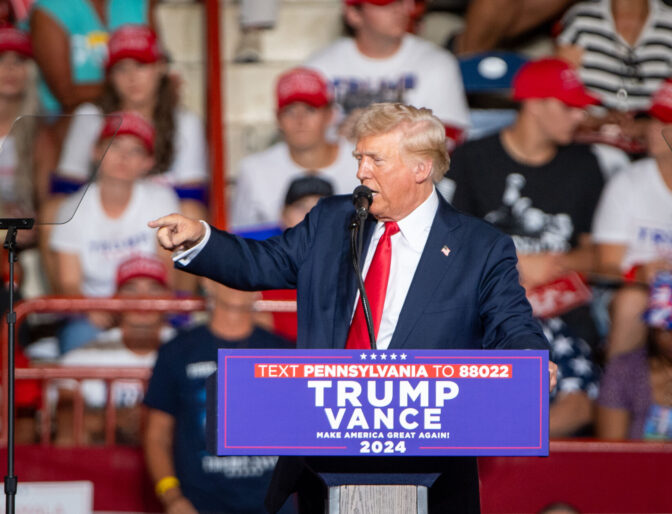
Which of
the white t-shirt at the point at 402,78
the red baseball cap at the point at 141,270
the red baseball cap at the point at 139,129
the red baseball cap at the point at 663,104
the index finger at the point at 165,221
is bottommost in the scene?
the red baseball cap at the point at 141,270

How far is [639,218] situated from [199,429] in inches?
88.6

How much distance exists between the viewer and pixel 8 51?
619 cm

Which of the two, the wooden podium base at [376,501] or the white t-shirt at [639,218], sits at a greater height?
the white t-shirt at [639,218]

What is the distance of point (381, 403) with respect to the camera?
8.72ft

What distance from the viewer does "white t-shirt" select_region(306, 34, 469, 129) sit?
242 inches

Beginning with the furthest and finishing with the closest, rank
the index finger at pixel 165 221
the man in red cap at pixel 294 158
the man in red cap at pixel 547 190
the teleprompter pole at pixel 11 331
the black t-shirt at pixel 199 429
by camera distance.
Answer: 1. the man in red cap at pixel 294 158
2. the man in red cap at pixel 547 190
3. the black t-shirt at pixel 199 429
4. the teleprompter pole at pixel 11 331
5. the index finger at pixel 165 221

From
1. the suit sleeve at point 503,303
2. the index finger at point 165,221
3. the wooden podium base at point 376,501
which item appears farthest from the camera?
the suit sleeve at point 503,303

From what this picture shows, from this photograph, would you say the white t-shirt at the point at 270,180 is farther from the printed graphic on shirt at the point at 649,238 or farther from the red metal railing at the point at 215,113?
the printed graphic on shirt at the point at 649,238

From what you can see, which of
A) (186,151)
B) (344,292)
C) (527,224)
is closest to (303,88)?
(186,151)

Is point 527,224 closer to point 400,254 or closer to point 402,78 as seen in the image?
point 402,78

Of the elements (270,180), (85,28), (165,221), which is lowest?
(165,221)

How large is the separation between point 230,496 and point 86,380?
86cm

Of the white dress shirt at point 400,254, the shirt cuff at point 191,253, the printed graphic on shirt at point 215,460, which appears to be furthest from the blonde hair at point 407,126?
the printed graphic on shirt at point 215,460

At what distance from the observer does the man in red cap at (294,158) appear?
5.97 meters
